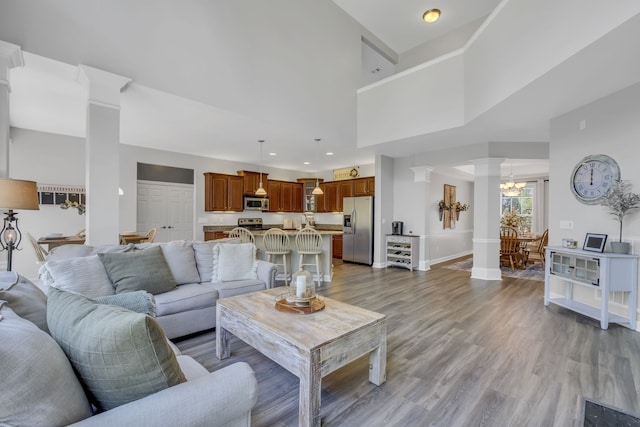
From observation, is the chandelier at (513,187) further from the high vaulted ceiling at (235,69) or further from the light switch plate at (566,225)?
the light switch plate at (566,225)

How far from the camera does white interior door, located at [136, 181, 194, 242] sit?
6.47 metres

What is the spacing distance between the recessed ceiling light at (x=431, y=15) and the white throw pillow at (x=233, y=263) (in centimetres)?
591

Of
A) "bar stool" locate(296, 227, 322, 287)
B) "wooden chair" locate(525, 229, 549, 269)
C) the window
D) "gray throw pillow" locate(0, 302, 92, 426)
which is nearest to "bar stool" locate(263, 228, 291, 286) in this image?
"bar stool" locate(296, 227, 322, 287)

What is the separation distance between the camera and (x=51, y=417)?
760 mm

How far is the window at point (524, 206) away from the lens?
29.9 feet

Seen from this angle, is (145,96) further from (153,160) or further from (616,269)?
(616,269)

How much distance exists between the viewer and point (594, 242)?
3438 mm

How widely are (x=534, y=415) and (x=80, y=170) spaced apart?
24.7ft

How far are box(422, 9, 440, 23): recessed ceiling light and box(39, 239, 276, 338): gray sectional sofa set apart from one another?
5928mm

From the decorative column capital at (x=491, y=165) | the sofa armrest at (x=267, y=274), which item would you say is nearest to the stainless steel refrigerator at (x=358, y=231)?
the decorative column capital at (x=491, y=165)

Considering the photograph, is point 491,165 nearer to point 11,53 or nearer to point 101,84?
point 101,84

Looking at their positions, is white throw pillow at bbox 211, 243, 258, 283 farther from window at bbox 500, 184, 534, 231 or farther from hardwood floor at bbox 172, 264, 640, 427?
window at bbox 500, 184, 534, 231

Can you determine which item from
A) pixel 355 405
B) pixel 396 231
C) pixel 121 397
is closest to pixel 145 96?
pixel 121 397

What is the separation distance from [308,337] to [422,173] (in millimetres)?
5578
